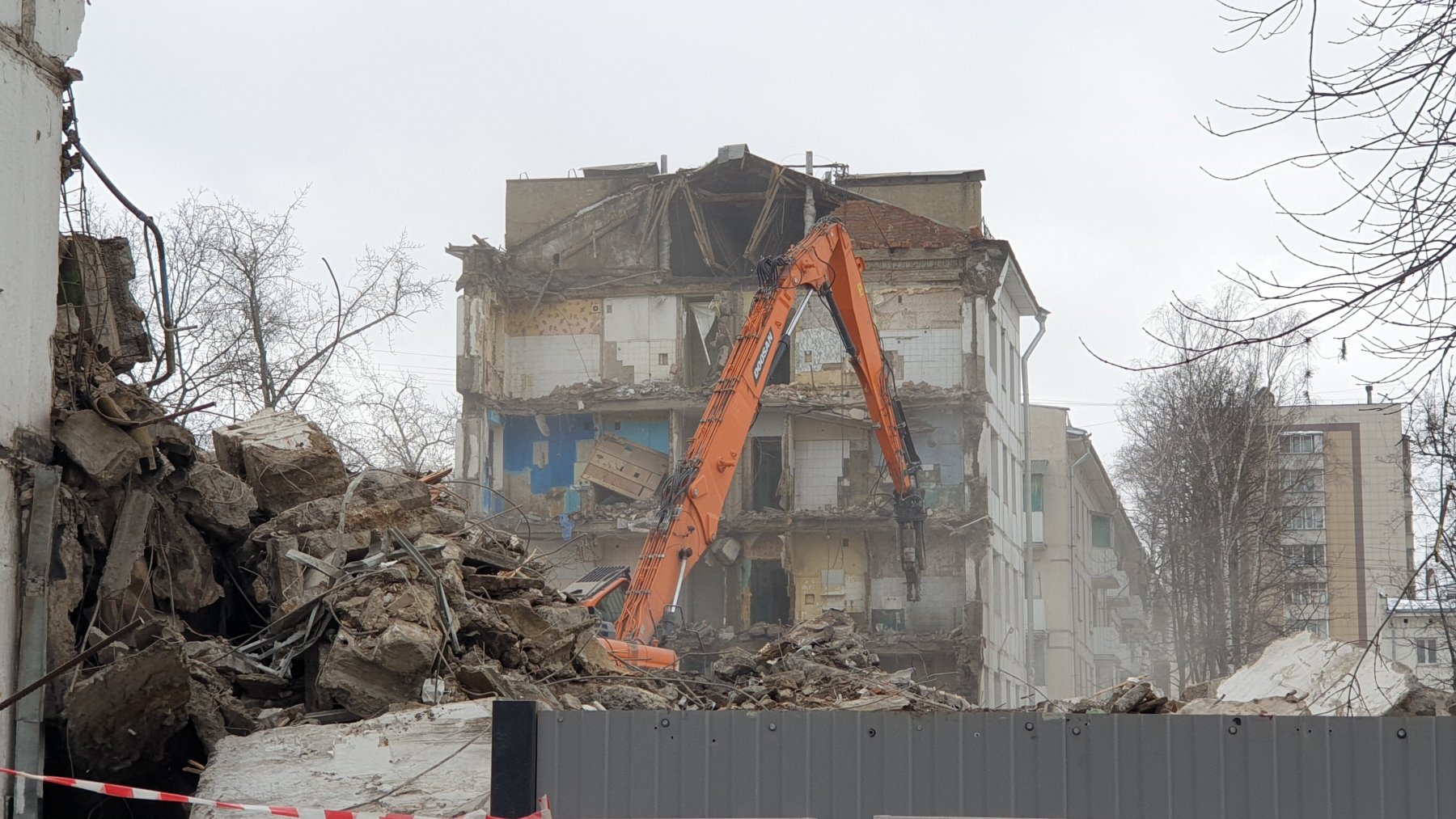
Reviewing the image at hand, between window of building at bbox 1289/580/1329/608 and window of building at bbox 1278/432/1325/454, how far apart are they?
316cm

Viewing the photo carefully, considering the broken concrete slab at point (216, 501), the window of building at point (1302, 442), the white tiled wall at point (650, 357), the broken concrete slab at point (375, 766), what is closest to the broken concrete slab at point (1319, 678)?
the broken concrete slab at point (375, 766)

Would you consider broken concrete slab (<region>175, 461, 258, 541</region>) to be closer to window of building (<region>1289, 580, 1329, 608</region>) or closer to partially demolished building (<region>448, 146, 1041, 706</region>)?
partially demolished building (<region>448, 146, 1041, 706</region>)

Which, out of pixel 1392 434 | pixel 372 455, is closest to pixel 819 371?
pixel 372 455

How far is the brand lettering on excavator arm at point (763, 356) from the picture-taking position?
1866 centimetres

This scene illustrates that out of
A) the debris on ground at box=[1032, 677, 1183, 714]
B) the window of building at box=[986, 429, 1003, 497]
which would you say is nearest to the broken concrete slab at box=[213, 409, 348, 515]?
the debris on ground at box=[1032, 677, 1183, 714]

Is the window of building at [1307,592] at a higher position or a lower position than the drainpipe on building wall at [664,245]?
lower

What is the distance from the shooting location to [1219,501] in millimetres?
33094

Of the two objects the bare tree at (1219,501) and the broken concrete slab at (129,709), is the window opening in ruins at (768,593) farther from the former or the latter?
the broken concrete slab at (129,709)

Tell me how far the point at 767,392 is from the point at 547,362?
519cm

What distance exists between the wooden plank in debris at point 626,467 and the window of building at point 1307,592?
15.1 metres

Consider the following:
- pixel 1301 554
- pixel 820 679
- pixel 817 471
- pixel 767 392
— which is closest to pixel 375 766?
pixel 820 679

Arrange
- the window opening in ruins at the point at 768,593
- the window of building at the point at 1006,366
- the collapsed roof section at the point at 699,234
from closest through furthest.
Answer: the window opening in ruins at the point at 768,593 < the collapsed roof section at the point at 699,234 < the window of building at the point at 1006,366

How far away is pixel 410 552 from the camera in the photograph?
9.62 metres

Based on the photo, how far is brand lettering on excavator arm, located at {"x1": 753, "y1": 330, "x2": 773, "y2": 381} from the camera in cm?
1866
